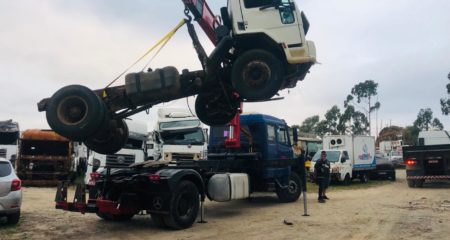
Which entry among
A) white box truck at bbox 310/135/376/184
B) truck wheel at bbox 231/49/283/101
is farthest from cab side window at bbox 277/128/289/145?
white box truck at bbox 310/135/376/184

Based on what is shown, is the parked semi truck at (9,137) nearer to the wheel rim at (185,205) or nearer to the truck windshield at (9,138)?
the truck windshield at (9,138)

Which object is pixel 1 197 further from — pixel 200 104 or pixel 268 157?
pixel 268 157

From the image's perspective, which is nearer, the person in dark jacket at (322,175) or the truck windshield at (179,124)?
the person in dark jacket at (322,175)

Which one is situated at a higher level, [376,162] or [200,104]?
[200,104]

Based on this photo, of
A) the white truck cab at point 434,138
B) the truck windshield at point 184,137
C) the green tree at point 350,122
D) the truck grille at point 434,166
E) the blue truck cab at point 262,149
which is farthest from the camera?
the green tree at point 350,122

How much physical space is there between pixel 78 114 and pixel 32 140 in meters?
13.2

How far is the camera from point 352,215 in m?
10.6

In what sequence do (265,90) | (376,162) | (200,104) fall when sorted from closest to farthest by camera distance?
(265,90) < (200,104) < (376,162)

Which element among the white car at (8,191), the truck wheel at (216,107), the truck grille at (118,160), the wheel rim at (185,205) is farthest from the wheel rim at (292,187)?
the white car at (8,191)

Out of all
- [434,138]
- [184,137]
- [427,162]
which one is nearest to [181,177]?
[184,137]

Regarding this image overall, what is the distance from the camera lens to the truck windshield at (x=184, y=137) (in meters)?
15.9

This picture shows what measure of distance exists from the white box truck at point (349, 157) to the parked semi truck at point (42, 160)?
12069mm

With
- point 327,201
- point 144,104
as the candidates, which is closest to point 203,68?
point 144,104

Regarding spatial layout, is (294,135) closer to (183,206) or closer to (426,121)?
(183,206)
